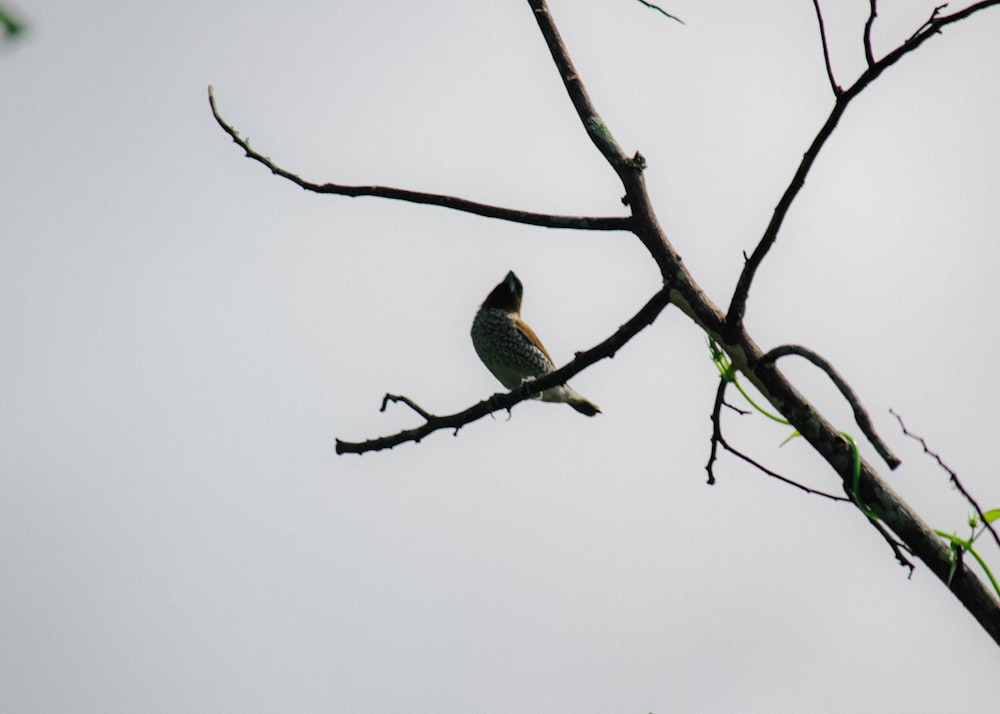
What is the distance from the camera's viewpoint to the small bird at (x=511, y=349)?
25.2ft

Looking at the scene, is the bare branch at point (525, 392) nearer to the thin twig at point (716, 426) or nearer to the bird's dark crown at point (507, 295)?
the thin twig at point (716, 426)

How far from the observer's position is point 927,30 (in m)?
2.42

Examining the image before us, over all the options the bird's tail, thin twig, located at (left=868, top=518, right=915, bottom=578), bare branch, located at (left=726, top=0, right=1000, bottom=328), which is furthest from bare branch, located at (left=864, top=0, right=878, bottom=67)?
the bird's tail

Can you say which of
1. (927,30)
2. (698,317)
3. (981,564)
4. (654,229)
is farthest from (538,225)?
(981,564)

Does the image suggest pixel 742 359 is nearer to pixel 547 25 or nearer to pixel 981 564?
pixel 981 564

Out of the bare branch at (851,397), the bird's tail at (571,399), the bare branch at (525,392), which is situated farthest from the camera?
the bird's tail at (571,399)

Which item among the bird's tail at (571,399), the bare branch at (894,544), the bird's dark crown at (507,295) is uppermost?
the bird's dark crown at (507,295)

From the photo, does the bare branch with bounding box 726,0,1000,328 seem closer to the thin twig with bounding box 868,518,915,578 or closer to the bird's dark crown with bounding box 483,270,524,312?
the thin twig with bounding box 868,518,915,578

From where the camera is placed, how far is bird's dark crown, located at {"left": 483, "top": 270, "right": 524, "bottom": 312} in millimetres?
8195

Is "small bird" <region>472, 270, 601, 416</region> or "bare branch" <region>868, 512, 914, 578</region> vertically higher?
"small bird" <region>472, 270, 601, 416</region>

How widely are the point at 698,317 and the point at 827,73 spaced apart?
0.71m

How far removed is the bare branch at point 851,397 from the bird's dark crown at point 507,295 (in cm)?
560

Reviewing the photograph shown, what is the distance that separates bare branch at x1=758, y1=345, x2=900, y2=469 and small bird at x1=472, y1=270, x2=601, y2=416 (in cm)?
480

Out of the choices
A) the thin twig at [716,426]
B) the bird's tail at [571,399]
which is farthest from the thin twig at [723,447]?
the bird's tail at [571,399]
